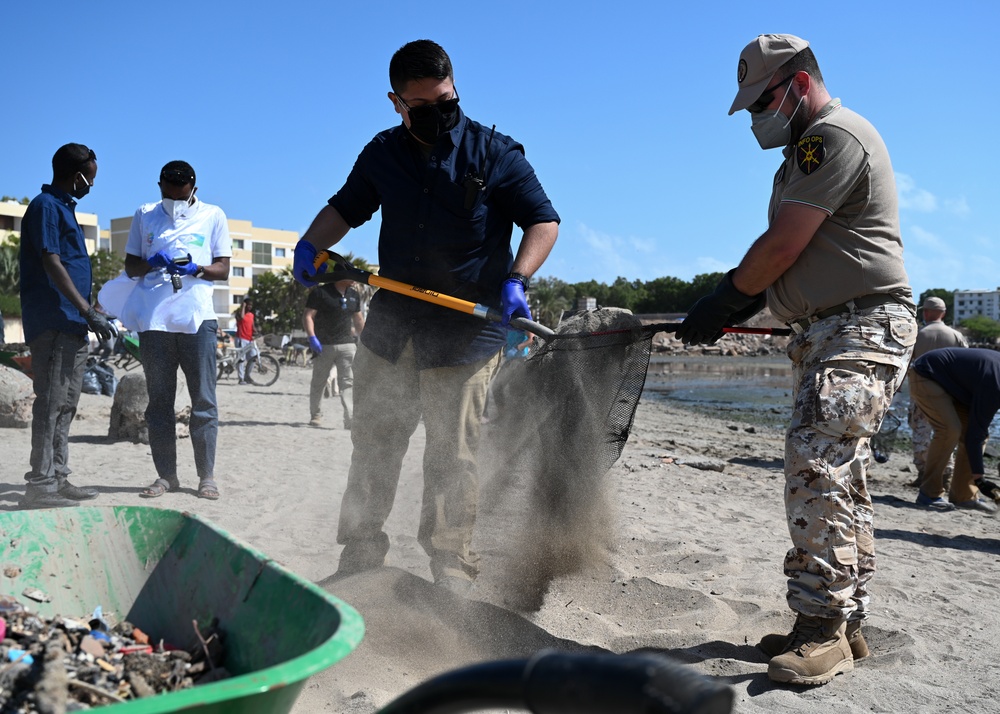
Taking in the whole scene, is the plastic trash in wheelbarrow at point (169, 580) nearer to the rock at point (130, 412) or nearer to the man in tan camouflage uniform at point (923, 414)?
the rock at point (130, 412)

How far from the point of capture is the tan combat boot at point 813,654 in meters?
2.88

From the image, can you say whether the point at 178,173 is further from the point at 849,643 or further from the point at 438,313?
the point at 849,643

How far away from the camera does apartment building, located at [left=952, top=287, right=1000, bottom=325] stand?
18688 cm

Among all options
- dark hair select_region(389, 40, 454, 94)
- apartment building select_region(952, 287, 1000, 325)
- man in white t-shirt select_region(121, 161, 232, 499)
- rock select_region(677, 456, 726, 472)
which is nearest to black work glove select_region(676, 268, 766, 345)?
dark hair select_region(389, 40, 454, 94)

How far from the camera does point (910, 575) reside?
4527 millimetres

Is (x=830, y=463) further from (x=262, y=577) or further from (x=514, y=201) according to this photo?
(x=262, y=577)

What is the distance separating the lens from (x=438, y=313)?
3506 millimetres

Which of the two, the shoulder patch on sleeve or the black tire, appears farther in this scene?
the black tire

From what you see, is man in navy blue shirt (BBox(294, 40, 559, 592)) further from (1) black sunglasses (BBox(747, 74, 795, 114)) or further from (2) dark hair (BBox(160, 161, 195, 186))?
(2) dark hair (BBox(160, 161, 195, 186))

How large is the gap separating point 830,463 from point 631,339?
990 mm

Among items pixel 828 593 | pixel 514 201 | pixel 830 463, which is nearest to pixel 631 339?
pixel 514 201

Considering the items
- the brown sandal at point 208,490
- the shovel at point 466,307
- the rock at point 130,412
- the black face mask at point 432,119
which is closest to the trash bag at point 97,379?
the rock at point 130,412

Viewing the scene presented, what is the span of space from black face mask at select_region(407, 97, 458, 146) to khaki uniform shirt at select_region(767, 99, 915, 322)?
1.33m

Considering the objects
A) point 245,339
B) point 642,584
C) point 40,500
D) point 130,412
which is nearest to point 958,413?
point 642,584
